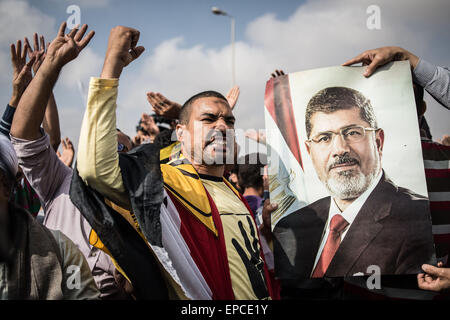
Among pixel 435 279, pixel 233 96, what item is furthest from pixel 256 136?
pixel 435 279

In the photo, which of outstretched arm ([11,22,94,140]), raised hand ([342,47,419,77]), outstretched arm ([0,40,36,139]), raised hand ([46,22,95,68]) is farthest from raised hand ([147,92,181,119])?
raised hand ([342,47,419,77])

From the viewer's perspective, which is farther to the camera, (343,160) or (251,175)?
(251,175)

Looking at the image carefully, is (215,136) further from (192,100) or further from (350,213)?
(350,213)

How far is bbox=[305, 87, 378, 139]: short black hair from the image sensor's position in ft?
5.97

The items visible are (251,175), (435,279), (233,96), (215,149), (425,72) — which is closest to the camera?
(435,279)

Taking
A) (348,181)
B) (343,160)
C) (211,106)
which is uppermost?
(211,106)

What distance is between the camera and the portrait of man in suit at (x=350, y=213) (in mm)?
1667

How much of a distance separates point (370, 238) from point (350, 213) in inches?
6.3

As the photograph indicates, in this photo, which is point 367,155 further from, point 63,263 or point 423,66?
point 63,263

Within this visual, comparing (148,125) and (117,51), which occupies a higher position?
(148,125)

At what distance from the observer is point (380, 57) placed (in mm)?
1809

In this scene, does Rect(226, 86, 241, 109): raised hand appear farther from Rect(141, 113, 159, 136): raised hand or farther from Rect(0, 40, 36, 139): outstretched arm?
Rect(0, 40, 36, 139): outstretched arm

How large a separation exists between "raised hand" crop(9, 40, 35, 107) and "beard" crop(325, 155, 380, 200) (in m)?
1.98
